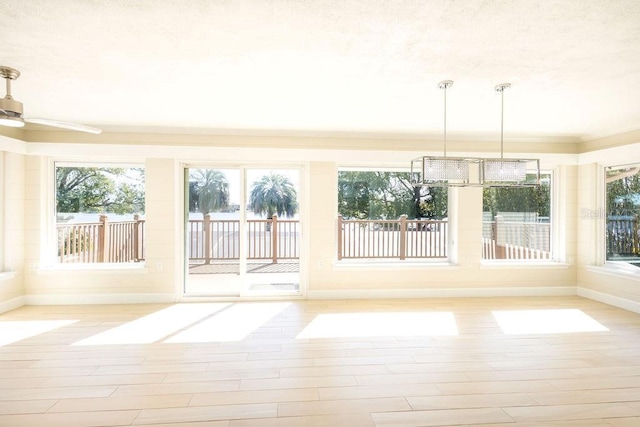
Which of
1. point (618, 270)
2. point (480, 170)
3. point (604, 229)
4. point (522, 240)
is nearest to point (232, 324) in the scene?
point (480, 170)

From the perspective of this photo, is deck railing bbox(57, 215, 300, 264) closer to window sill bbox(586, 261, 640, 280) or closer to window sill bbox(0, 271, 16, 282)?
window sill bbox(0, 271, 16, 282)

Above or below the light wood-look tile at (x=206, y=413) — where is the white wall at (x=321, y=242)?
above

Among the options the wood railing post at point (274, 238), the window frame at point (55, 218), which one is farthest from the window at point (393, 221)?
the window frame at point (55, 218)

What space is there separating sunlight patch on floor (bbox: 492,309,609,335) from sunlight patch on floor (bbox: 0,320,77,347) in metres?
4.66

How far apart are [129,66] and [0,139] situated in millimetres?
2587

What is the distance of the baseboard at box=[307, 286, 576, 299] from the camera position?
4777mm

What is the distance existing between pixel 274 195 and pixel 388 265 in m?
1.92

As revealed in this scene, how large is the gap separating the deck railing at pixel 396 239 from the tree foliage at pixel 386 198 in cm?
12

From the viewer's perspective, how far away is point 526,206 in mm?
5184

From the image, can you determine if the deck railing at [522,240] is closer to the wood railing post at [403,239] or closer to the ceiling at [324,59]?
the wood railing post at [403,239]

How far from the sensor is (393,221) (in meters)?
5.16

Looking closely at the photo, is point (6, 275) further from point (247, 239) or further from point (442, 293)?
point (442, 293)

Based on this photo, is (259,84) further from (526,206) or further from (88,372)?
(526,206)

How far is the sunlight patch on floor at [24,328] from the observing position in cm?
328
